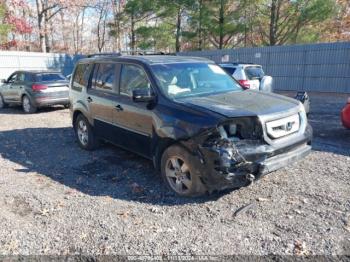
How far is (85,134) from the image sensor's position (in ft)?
22.4

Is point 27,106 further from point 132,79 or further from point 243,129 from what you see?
point 243,129

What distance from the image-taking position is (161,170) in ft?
15.2

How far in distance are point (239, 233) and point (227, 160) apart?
804 millimetres

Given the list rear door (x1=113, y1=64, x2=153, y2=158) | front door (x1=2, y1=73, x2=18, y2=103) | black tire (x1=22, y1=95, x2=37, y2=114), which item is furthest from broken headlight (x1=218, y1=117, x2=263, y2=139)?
front door (x1=2, y1=73, x2=18, y2=103)

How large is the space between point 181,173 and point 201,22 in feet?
77.2

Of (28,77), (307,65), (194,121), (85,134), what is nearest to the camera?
(194,121)

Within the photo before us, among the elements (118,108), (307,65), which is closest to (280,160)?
(118,108)

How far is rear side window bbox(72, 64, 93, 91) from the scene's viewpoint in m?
6.57

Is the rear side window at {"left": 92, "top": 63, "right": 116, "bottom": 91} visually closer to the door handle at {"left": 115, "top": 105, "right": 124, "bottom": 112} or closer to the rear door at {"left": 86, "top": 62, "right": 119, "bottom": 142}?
the rear door at {"left": 86, "top": 62, "right": 119, "bottom": 142}

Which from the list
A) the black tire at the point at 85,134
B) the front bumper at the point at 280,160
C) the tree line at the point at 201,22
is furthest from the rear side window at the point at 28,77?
the tree line at the point at 201,22

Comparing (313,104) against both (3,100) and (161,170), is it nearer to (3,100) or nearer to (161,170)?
(161,170)

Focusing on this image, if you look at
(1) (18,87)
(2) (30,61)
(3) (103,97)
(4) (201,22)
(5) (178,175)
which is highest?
(4) (201,22)

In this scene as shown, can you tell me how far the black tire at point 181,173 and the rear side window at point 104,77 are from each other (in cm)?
194

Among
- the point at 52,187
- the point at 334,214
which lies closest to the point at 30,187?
the point at 52,187
